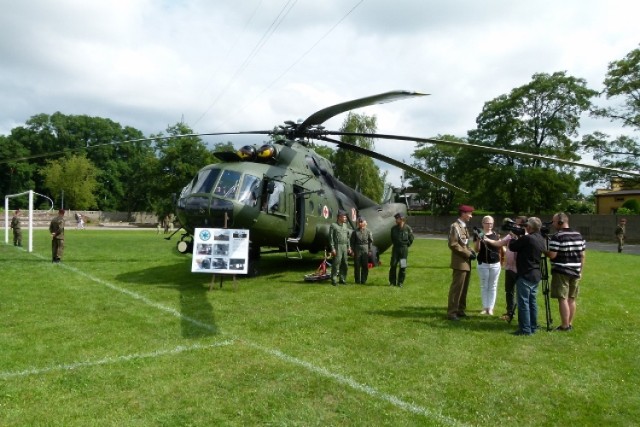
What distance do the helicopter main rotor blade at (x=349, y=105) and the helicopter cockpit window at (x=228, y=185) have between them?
2600 mm

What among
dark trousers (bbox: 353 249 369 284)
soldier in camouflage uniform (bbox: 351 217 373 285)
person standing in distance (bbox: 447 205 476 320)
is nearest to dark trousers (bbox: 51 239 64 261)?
soldier in camouflage uniform (bbox: 351 217 373 285)

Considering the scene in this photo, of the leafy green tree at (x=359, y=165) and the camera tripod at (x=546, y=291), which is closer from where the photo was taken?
the camera tripod at (x=546, y=291)

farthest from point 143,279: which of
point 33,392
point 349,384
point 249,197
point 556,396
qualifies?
point 556,396

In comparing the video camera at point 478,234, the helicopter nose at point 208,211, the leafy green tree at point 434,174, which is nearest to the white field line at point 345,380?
the helicopter nose at point 208,211

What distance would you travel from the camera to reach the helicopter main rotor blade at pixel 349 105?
27.8 feet

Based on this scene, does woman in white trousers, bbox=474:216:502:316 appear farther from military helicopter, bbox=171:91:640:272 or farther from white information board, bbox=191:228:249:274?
white information board, bbox=191:228:249:274

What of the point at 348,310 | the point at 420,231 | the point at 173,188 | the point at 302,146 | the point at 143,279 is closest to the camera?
the point at 348,310

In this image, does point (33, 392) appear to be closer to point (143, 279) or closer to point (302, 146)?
point (143, 279)

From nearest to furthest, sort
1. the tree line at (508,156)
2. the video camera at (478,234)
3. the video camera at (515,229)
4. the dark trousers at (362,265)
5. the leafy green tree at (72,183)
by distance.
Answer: the video camera at (515,229)
the video camera at (478,234)
the dark trousers at (362,265)
the tree line at (508,156)
the leafy green tree at (72,183)

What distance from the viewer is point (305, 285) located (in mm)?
11156

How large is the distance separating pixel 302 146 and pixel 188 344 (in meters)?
8.13

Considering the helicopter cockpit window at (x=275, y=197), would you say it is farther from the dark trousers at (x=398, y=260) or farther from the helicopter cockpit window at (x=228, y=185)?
the dark trousers at (x=398, y=260)

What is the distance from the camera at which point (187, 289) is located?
10258mm

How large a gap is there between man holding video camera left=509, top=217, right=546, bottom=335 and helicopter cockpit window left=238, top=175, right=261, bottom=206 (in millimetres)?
5837
